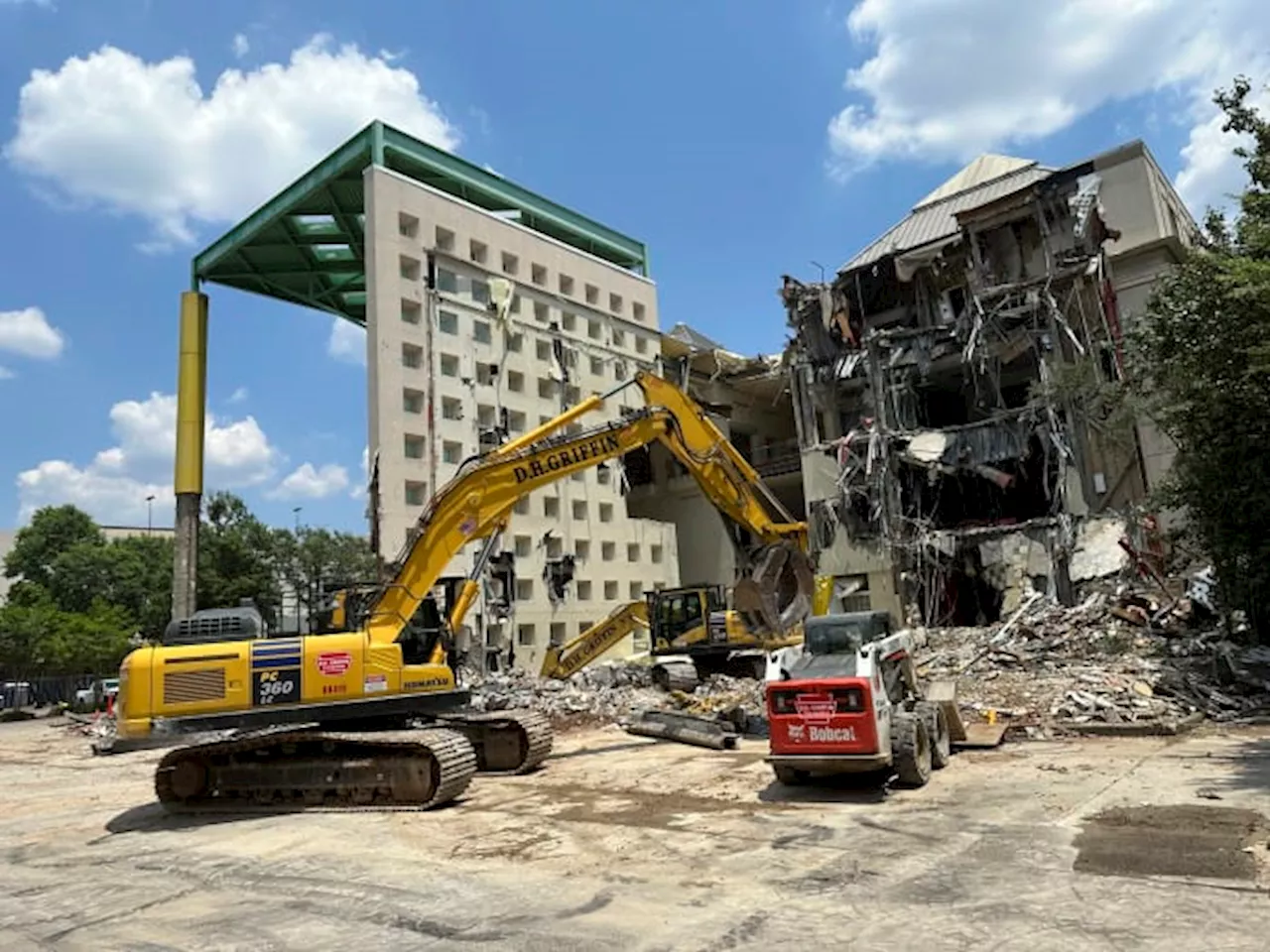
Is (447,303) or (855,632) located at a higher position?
(447,303)

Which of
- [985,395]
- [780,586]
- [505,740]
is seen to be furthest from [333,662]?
[985,395]

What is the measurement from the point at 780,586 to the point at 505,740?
16.1 ft

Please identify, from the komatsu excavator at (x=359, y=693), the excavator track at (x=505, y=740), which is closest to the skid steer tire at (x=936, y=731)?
the komatsu excavator at (x=359, y=693)

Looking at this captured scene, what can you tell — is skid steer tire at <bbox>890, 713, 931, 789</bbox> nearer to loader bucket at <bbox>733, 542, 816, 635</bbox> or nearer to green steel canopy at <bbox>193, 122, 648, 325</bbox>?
loader bucket at <bbox>733, 542, 816, 635</bbox>

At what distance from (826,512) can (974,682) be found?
803 inches

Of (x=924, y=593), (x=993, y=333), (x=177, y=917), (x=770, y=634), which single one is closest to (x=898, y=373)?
(x=993, y=333)

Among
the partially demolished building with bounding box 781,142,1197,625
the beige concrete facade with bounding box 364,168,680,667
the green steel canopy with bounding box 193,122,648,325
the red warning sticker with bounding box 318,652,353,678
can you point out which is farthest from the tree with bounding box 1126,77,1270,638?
the green steel canopy with bounding box 193,122,648,325

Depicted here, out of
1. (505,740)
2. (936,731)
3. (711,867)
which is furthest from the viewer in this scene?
(505,740)

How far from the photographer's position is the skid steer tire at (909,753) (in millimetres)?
10242

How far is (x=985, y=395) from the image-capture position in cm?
3700

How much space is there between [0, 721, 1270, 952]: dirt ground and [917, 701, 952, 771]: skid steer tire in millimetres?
239

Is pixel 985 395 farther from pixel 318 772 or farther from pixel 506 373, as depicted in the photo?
pixel 318 772

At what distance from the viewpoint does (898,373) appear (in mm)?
36688

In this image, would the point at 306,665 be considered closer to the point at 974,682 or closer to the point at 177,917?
the point at 177,917
